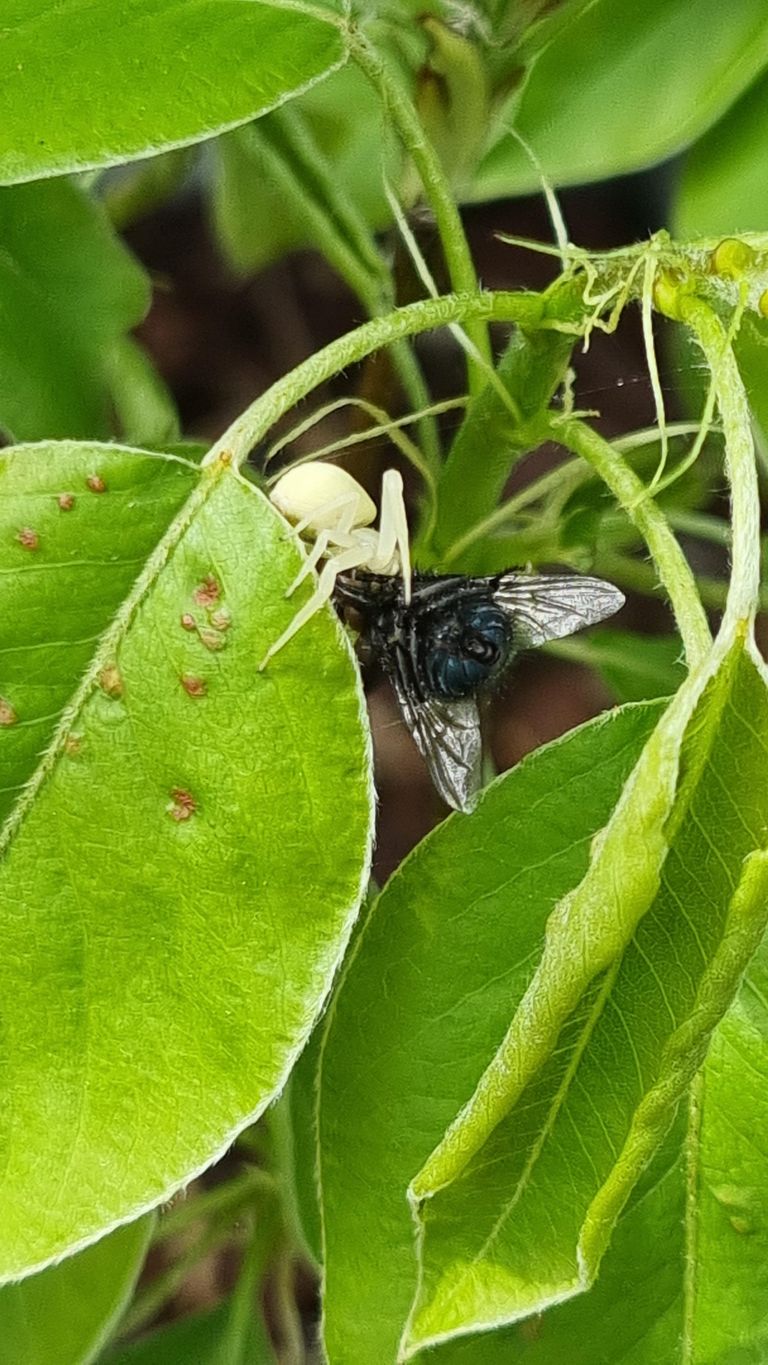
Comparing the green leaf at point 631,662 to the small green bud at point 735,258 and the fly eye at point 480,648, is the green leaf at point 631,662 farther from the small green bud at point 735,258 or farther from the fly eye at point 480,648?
the small green bud at point 735,258

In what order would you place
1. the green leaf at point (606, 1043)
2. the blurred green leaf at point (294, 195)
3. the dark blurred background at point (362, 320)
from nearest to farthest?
the green leaf at point (606, 1043) < the blurred green leaf at point (294, 195) < the dark blurred background at point (362, 320)

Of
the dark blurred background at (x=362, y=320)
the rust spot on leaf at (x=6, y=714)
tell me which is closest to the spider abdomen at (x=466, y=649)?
the rust spot on leaf at (x=6, y=714)

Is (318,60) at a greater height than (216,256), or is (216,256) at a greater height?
(318,60)

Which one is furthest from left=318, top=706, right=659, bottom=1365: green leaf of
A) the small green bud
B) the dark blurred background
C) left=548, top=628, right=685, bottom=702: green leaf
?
the dark blurred background

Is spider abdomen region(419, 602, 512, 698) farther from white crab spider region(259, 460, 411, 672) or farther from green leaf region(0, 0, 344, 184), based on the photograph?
green leaf region(0, 0, 344, 184)

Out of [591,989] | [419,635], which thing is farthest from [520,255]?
[591,989]

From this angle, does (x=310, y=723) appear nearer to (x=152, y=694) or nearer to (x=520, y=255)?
(x=152, y=694)
